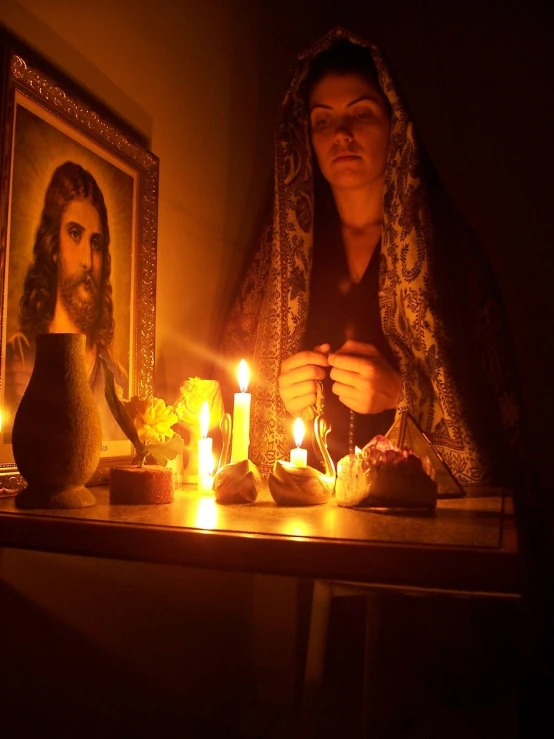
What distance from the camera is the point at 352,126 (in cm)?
130

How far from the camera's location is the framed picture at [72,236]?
77cm

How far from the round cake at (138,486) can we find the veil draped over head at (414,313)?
1.52 ft

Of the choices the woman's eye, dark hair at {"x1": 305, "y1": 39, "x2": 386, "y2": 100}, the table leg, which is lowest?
the table leg

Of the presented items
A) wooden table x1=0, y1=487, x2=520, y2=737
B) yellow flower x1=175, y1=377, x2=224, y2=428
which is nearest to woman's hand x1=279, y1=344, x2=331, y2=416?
yellow flower x1=175, y1=377, x2=224, y2=428

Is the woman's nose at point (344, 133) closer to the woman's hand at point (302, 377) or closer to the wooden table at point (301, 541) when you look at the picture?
the woman's hand at point (302, 377)

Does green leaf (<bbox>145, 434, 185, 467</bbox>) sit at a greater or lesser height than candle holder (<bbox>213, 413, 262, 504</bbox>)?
greater

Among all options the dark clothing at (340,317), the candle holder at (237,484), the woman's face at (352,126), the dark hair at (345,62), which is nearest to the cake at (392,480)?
the candle holder at (237,484)

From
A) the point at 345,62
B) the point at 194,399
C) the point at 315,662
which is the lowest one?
the point at 315,662

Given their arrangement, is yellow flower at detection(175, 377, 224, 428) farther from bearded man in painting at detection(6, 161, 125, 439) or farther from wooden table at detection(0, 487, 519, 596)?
wooden table at detection(0, 487, 519, 596)

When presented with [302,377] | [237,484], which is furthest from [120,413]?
[302,377]

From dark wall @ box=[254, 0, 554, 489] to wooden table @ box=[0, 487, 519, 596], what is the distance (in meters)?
0.88

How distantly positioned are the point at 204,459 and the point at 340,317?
0.53 meters

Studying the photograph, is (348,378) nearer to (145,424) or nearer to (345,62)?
(145,424)

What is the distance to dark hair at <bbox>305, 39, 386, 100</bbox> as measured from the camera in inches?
51.1
